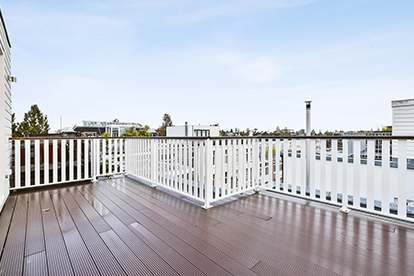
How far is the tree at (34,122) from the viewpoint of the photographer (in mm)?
12430

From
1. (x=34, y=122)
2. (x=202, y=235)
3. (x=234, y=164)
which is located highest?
(x=34, y=122)

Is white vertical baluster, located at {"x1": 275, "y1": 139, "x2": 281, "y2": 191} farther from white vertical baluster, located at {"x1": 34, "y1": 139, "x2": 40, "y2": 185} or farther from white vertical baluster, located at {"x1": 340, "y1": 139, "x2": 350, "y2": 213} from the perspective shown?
white vertical baluster, located at {"x1": 34, "y1": 139, "x2": 40, "y2": 185}

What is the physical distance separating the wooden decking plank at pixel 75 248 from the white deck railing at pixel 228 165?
1360 mm

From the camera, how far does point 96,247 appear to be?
160cm

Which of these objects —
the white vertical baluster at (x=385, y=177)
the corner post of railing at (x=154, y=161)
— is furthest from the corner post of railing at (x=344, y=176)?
the corner post of railing at (x=154, y=161)

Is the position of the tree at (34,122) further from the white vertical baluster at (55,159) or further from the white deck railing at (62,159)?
the white vertical baluster at (55,159)

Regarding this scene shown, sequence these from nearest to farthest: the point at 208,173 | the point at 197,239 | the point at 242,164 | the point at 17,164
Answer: the point at 197,239 < the point at 208,173 < the point at 242,164 < the point at 17,164

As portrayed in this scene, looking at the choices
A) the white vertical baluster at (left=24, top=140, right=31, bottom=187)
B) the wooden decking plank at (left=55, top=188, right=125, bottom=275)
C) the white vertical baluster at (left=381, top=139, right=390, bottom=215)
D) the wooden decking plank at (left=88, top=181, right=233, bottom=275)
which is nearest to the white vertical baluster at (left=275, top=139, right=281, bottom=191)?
the white vertical baluster at (left=381, top=139, right=390, bottom=215)

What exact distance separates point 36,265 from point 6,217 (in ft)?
4.63

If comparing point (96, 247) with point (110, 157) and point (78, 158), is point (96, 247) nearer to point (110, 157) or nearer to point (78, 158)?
point (78, 158)

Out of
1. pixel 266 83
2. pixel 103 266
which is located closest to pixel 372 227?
pixel 103 266

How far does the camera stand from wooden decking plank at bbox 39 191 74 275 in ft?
4.38

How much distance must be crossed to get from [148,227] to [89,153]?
9.21 ft

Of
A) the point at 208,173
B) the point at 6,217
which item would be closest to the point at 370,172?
the point at 208,173
